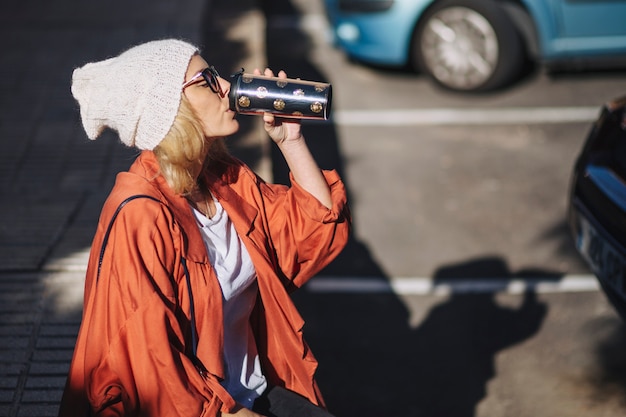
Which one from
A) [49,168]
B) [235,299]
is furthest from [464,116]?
[235,299]

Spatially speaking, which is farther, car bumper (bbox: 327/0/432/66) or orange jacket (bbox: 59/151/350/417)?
car bumper (bbox: 327/0/432/66)

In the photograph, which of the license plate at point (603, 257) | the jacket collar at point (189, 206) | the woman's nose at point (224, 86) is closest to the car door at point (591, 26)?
the license plate at point (603, 257)

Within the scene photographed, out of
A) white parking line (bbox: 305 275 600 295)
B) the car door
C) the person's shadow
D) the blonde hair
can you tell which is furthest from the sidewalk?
the car door

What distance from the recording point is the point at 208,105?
2424mm

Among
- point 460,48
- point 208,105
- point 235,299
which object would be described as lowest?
point 460,48

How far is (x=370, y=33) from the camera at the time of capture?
7.74m

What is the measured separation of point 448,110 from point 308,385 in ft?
16.7

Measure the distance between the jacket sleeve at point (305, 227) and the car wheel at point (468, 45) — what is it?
518 cm

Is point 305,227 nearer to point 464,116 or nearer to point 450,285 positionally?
point 450,285

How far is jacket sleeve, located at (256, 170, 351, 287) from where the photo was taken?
2662 mm

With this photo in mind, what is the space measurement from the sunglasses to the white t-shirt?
38 centimetres

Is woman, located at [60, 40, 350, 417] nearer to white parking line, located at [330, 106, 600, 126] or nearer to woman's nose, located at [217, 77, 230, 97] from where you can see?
woman's nose, located at [217, 77, 230, 97]

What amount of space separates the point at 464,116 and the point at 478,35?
77cm

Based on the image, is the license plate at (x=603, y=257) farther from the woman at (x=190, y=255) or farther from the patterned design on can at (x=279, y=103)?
the patterned design on can at (x=279, y=103)
